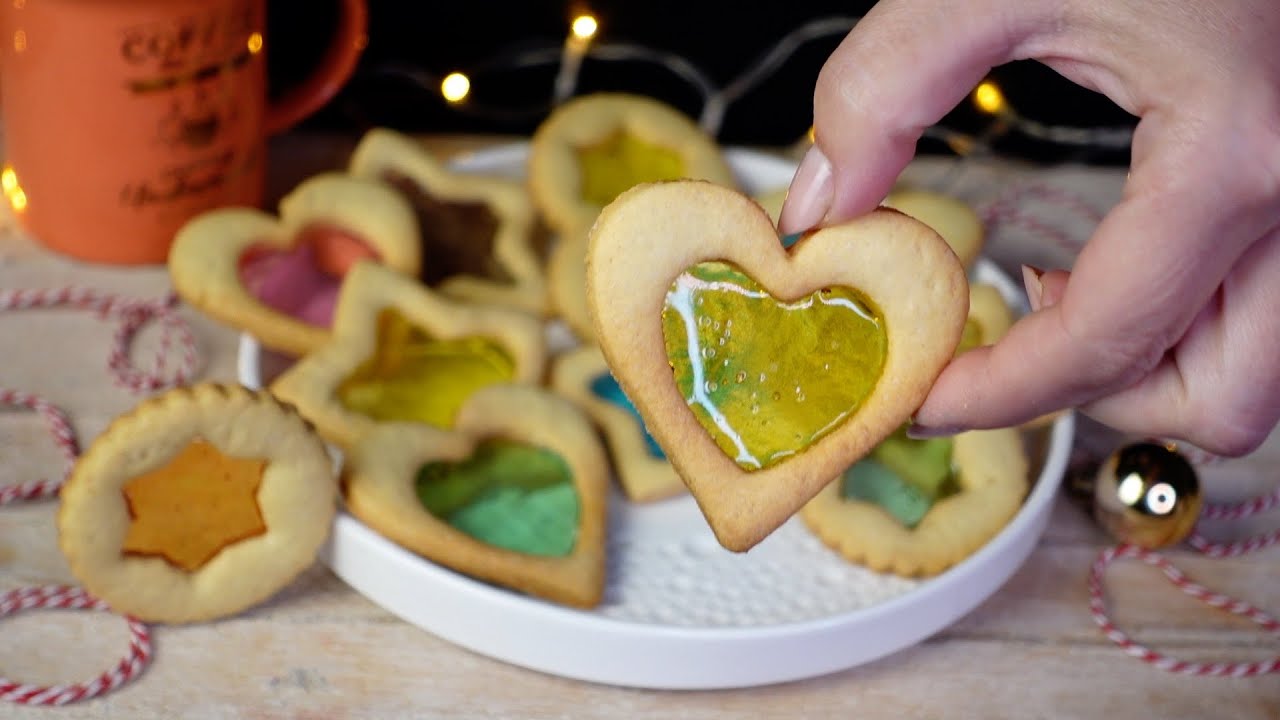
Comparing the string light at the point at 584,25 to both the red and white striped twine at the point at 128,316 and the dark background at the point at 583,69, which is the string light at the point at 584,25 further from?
the red and white striped twine at the point at 128,316

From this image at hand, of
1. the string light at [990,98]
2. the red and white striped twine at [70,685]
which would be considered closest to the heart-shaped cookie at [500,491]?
the red and white striped twine at [70,685]

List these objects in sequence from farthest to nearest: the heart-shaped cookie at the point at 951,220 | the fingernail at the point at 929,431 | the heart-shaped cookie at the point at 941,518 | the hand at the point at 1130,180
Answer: the heart-shaped cookie at the point at 951,220, the heart-shaped cookie at the point at 941,518, the fingernail at the point at 929,431, the hand at the point at 1130,180

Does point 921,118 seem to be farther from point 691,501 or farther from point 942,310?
point 691,501

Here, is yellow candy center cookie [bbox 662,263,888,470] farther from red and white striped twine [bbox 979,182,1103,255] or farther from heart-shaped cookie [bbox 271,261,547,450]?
red and white striped twine [bbox 979,182,1103,255]

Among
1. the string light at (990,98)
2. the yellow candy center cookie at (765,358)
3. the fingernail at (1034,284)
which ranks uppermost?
the fingernail at (1034,284)

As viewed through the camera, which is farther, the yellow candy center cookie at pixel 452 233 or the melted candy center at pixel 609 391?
the yellow candy center cookie at pixel 452 233

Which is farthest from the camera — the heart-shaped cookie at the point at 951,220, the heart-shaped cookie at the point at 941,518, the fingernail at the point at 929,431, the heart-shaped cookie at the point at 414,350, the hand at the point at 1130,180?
the heart-shaped cookie at the point at 951,220

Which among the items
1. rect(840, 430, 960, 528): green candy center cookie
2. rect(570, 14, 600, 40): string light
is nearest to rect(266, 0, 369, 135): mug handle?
rect(570, 14, 600, 40): string light
